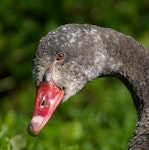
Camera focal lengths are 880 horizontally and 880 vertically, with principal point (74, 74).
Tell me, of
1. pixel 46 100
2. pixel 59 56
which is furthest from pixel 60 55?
pixel 46 100

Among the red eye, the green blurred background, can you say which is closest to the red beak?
the red eye

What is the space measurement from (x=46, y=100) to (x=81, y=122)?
3036 millimetres

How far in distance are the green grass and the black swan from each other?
2.24ft

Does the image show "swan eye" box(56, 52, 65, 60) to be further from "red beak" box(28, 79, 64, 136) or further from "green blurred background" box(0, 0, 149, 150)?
"green blurred background" box(0, 0, 149, 150)

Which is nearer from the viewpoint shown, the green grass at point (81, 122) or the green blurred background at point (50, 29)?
the green grass at point (81, 122)

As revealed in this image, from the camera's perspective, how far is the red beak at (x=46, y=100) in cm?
546

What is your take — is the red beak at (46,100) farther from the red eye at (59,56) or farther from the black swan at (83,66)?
the red eye at (59,56)

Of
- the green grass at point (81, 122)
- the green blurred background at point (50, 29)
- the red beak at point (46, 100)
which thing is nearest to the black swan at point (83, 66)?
the red beak at point (46, 100)

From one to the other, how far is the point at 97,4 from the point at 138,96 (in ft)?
16.5

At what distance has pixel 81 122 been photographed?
8.52 meters

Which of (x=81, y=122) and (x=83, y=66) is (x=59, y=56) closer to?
(x=83, y=66)

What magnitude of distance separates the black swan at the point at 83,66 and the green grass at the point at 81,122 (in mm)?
683

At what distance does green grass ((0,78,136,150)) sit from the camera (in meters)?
6.79

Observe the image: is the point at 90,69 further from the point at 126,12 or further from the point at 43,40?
the point at 126,12
